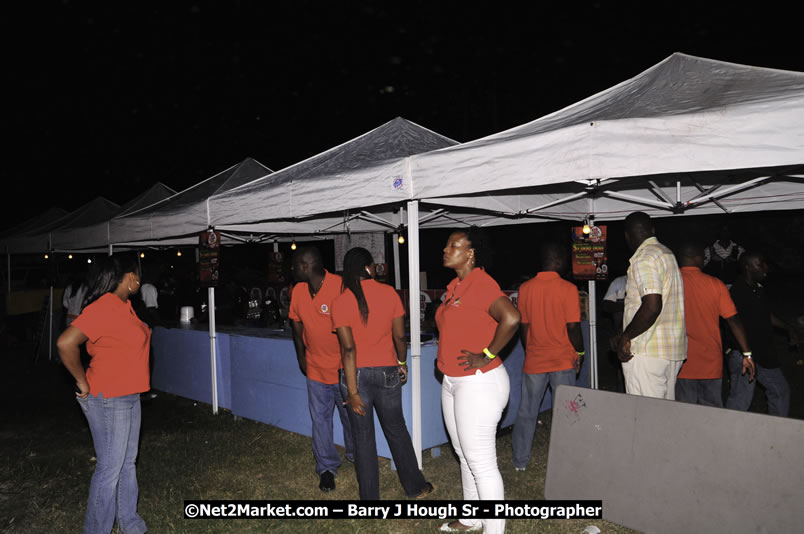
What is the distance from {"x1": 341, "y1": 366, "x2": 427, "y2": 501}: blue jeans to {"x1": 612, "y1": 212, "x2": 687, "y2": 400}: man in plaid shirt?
1.57 meters

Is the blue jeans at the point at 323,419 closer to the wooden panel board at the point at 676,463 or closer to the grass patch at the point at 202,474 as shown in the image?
the grass patch at the point at 202,474

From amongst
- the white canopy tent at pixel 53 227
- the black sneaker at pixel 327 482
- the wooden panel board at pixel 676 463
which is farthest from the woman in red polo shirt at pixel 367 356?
the white canopy tent at pixel 53 227

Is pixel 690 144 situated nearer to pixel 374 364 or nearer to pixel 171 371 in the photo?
pixel 374 364

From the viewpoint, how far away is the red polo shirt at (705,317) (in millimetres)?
4273

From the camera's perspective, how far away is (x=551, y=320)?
4.43 metres

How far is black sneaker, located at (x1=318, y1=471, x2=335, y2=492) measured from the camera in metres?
4.37

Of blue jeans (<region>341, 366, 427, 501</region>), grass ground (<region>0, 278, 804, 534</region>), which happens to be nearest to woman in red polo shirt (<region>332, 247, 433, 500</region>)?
blue jeans (<region>341, 366, 427, 501</region>)

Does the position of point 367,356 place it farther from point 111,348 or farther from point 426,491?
point 111,348

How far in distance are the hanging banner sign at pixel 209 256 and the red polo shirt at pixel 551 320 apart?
12.0 ft

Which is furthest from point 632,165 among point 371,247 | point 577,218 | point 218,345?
point 371,247

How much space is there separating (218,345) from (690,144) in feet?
18.7

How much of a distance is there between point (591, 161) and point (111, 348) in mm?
3054

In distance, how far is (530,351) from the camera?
4.58 meters

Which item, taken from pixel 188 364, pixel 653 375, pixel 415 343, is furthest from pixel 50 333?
pixel 653 375
